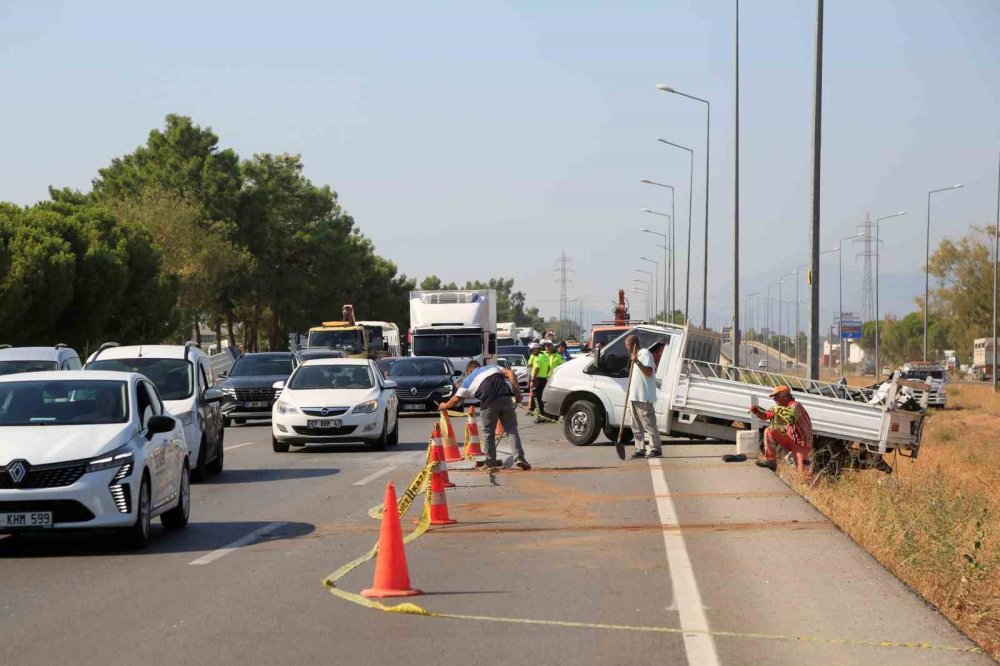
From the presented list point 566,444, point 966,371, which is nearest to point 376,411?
point 566,444

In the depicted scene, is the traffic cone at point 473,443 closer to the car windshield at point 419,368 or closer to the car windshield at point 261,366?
the car windshield at point 261,366

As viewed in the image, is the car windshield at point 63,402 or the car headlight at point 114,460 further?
the car windshield at point 63,402

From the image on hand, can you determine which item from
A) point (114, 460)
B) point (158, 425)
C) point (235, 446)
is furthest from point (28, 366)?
point (114, 460)

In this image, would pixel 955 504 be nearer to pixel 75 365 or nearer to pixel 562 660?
pixel 562 660

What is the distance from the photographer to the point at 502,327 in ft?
279

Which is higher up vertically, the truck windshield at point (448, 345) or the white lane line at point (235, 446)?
the truck windshield at point (448, 345)

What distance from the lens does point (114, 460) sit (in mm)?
11461

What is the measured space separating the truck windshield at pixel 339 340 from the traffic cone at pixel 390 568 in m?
41.2

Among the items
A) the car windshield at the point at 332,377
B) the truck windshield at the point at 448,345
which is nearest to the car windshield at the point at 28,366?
the car windshield at the point at 332,377

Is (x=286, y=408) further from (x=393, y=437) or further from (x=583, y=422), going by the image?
(x=583, y=422)

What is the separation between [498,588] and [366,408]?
14284 millimetres

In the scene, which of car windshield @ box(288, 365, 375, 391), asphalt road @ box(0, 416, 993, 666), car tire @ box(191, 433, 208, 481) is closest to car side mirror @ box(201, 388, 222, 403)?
car tire @ box(191, 433, 208, 481)

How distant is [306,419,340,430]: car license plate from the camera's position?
23438mm

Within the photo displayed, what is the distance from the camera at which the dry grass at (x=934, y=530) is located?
10078mm
